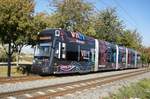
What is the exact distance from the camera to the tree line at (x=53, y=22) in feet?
82.7

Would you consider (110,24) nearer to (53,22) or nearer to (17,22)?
(53,22)

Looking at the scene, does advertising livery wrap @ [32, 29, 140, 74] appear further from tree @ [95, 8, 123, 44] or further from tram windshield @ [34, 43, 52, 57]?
tree @ [95, 8, 123, 44]

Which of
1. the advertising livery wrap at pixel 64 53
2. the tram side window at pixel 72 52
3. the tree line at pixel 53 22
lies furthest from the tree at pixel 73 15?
the tram side window at pixel 72 52

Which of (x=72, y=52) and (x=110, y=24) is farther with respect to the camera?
(x=110, y=24)

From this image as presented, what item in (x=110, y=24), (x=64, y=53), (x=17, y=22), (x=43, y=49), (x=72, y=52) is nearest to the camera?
(x=17, y=22)

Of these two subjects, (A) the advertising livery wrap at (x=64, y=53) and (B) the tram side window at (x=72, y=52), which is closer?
(A) the advertising livery wrap at (x=64, y=53)

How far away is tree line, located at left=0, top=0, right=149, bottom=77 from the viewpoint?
25.2 m

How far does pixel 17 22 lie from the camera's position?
997 inches

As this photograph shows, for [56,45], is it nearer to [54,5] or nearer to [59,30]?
[59,30]

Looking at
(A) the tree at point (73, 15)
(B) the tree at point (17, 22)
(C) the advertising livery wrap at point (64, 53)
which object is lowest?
(C) the advertising livery wrap at point (64, 53)

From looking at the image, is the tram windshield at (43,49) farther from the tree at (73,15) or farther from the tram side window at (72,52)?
the tree at (73,15)

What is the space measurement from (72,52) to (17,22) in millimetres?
4900

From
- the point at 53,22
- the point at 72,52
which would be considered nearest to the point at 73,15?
the point at 53,22

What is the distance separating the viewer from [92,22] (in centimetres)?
5169
